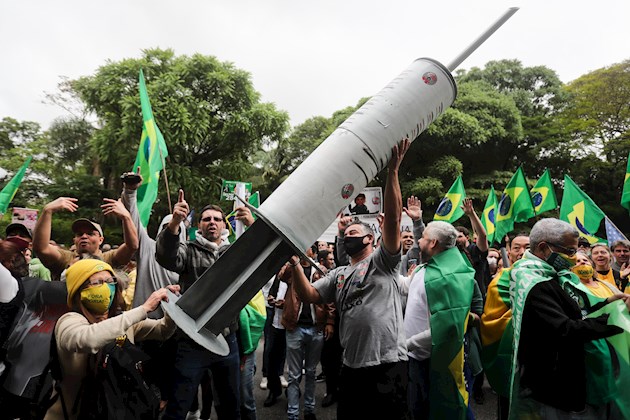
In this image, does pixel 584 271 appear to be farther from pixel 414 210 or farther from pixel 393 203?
pixel 393 203

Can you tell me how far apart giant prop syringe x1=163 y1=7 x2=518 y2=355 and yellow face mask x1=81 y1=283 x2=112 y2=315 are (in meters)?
0.40

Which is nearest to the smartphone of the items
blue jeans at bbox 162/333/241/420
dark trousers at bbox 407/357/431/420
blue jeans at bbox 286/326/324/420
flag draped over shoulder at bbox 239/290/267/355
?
blue jeans at bbox 162/333/241/420

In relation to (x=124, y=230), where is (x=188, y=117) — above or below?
above

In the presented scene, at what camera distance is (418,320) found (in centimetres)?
354

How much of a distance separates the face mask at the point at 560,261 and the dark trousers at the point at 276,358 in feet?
11.9

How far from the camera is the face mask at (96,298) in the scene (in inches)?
87.4

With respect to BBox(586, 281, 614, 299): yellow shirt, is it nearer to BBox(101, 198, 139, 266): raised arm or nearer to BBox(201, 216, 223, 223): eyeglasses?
BBox(201, 216, 223, 223): eyeglasses

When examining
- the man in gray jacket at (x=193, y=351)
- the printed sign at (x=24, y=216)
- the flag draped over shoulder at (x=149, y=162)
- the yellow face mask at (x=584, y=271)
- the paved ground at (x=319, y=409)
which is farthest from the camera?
the printed sign at (x=24, y=216)

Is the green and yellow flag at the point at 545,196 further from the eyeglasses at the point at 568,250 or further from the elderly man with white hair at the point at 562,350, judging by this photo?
the elderly man with white hair at the point at 562,350

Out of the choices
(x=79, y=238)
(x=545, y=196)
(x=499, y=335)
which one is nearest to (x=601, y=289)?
(x=499, y=335)

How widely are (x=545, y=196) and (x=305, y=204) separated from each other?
23.5 ft

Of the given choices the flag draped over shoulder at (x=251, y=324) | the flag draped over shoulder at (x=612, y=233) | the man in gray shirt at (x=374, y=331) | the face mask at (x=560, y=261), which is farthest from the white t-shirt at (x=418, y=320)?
the flag draped over shoulder at (x=612, y=233)

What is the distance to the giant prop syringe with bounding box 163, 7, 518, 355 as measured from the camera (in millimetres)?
1911

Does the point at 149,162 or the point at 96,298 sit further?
the point at 149,162
